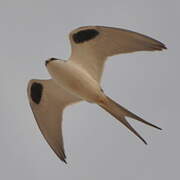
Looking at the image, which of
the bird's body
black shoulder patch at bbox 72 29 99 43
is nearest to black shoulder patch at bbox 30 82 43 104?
the bird's body

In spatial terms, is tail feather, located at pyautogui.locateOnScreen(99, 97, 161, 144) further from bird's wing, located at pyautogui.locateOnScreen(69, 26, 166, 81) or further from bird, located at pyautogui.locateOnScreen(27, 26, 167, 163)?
bird's wing, located at pyautogui.locateOnScreen(69, 26, 166, 81)

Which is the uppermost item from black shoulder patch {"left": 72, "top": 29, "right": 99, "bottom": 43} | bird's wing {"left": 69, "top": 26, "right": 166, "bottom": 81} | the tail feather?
black shoulder patch {"left": 72, "top": 29, "right": 99, "bottom": 43}

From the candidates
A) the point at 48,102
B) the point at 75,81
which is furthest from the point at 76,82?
the point at 48,102

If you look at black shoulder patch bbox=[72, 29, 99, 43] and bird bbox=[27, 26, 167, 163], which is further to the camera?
black shoulder patch bbox=[72, 29, 99, 43]

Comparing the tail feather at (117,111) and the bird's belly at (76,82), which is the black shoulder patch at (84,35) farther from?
the tail feather at (117,111)

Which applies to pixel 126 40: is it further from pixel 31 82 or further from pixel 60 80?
pixel 31 82

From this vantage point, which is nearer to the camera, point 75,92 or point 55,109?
point 75,92

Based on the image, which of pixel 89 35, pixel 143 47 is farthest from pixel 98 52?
pixel 143 47
